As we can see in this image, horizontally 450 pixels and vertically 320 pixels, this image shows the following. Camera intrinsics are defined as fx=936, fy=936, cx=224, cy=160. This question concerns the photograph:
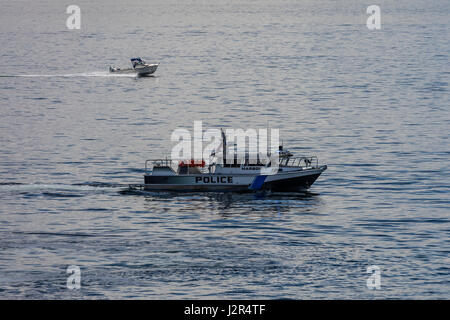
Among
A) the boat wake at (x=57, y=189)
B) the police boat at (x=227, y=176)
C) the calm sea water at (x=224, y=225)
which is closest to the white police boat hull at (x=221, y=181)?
the police boat at (x=227, y=176)

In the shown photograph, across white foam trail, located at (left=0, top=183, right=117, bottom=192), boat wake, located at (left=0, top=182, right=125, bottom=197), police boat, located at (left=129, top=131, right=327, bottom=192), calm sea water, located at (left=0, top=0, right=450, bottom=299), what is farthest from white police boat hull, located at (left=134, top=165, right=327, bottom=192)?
white foam trail, located at (left=0, top=183, right=117, bottom=192)

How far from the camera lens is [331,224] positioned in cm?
9238

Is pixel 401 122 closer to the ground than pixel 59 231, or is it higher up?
higher up

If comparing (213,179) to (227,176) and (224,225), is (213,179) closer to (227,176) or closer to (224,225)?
(227,176)

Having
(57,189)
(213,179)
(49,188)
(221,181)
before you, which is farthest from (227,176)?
(49,188)

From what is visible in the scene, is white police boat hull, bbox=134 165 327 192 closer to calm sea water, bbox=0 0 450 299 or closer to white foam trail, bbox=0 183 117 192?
calm sea water, bbox=0 0 450 299

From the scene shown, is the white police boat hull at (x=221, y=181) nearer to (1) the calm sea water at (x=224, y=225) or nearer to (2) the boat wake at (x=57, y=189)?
(1) the calm sea water at (x=224, y=225)

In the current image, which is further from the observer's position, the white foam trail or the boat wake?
the white foam trail

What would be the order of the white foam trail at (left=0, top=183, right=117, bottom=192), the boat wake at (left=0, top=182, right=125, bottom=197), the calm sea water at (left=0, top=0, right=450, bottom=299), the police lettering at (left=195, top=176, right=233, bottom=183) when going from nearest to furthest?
the calm sea water at (left=0, top=0, right=450, bottom=299)
the police lettering at (left=195, top=176, right=233, bottom=183)
the boat wake at (left=0, top=182, right=125, bottom=197)
the white foam trail at (left=0, top=183, right=117, bottom=192)

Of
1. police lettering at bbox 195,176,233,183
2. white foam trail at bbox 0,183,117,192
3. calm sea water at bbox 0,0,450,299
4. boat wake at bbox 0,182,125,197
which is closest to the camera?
calm sea water at bbox 0,0,450,299

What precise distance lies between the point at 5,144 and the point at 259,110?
59568mm

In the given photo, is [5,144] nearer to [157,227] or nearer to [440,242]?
[157,227]
